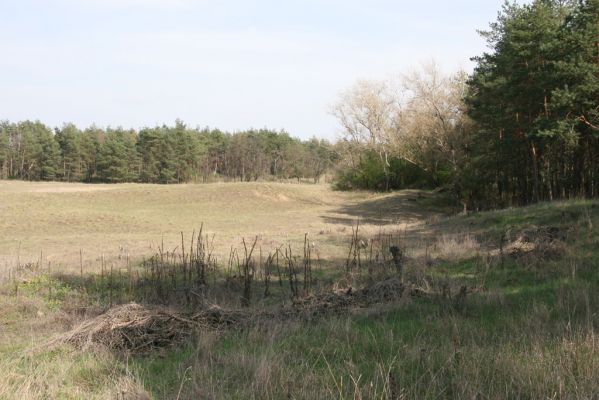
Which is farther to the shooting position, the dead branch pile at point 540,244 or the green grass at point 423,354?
the dead branch pile at point 540,244

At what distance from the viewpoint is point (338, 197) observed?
171 ft

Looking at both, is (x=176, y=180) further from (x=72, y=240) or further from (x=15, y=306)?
(x=15, y=306)

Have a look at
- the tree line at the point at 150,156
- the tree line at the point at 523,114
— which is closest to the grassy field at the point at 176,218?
the tree line at the point at 523,114

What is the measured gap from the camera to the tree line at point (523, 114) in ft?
75.5

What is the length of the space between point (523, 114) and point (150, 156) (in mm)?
60743

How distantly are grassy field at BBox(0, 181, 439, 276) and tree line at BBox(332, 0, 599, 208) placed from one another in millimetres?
5335

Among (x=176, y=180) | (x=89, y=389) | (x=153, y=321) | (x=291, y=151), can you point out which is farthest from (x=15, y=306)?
(x=291, y=151)

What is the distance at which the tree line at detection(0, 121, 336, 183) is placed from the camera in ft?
253

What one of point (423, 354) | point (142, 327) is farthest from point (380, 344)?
point (142, 327)

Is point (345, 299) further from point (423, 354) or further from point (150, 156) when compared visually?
point (150, 156)

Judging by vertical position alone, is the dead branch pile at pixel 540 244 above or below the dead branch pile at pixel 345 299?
above

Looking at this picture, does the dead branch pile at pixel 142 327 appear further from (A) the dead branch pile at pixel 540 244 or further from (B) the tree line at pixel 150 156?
(B) the tree line at pixel 150 156

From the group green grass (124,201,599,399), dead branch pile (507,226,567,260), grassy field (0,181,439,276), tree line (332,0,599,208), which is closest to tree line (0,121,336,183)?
grassy field (0,181,439,276)

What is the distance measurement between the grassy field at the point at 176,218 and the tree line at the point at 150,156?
25.4 metres
